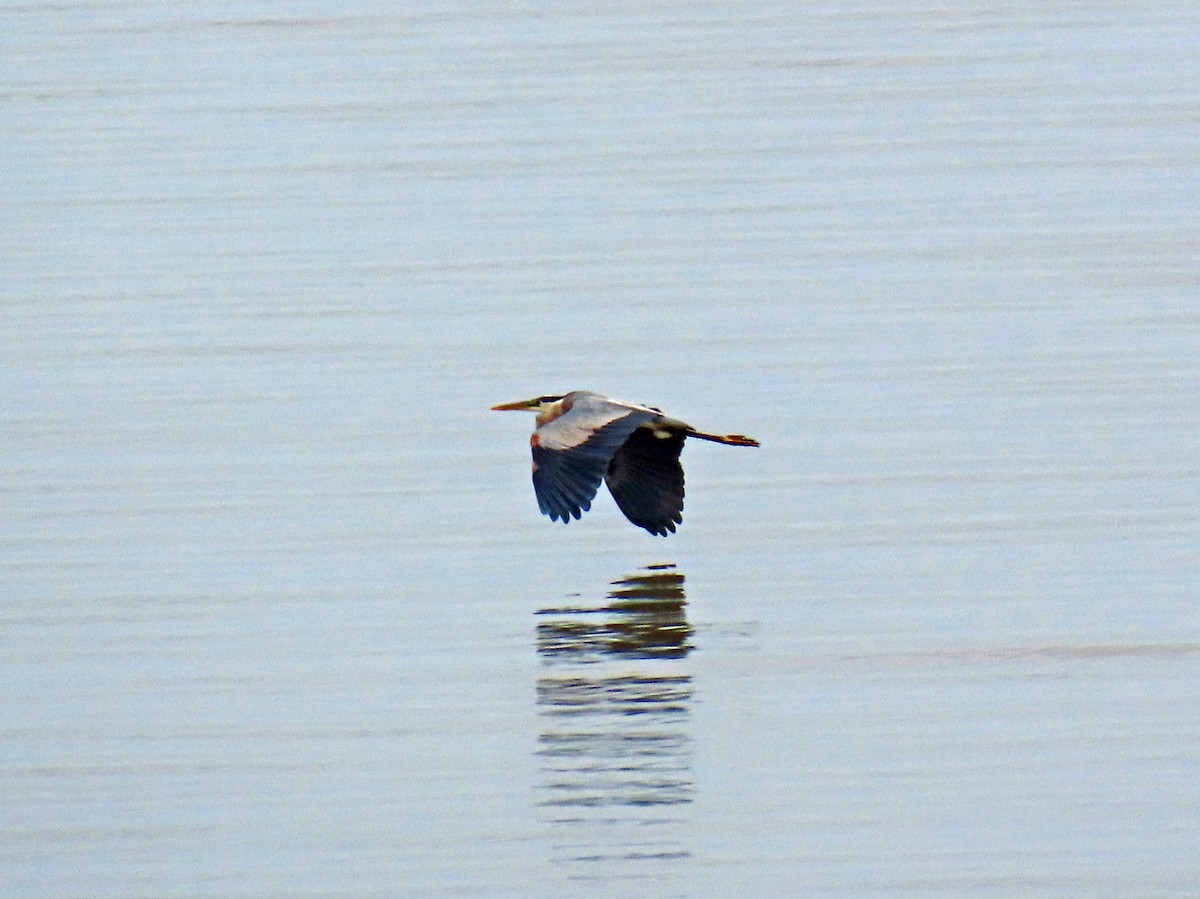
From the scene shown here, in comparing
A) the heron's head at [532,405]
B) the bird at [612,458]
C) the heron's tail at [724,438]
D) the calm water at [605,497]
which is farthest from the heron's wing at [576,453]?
the heron's head at [532,405]

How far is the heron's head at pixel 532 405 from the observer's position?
862 cm

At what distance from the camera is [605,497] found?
9.21 metres

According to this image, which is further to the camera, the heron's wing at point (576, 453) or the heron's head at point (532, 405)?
the heron's head at point (532, 405)

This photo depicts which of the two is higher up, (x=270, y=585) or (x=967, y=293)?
(x=967, y=293)

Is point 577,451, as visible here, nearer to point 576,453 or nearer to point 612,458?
point 576,453

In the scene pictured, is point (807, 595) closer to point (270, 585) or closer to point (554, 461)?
point (554, 461)

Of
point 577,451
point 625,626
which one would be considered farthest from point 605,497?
point 625,626

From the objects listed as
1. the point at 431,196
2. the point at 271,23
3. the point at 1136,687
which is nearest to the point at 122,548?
the point at 1136,687

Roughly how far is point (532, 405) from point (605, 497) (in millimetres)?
545

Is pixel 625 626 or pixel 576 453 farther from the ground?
pixel 576 453

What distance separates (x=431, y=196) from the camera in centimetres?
1235

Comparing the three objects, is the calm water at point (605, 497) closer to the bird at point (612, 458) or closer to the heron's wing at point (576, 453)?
the bird at point (612, 458)

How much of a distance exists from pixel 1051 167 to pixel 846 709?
259 inches

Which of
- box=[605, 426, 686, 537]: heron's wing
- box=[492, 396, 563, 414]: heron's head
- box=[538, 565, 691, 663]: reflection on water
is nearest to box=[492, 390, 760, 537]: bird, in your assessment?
box=[605, 426, 686, 537]: heron's wing
